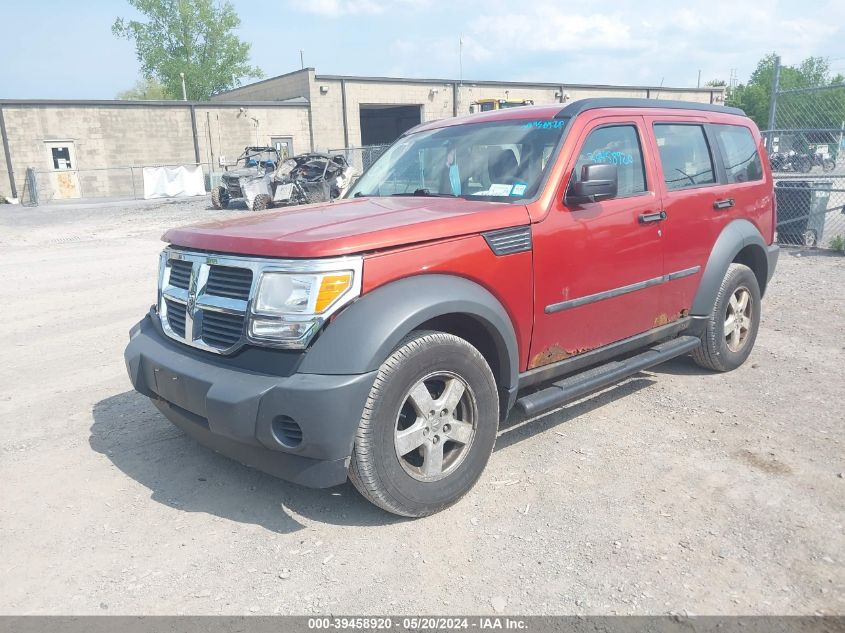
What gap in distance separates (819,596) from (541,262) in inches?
77.4

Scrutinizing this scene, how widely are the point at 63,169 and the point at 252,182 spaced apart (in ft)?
54.5

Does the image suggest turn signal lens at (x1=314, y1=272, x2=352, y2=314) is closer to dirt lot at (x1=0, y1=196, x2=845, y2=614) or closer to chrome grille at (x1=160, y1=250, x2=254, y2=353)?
chrome grille at (x1=160, y1=250, x2=254, y2=353)

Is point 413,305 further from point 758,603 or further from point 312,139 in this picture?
point 312,139

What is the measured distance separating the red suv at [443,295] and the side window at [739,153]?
0.14 metres

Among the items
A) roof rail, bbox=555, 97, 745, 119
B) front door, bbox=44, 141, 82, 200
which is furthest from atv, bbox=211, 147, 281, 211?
roof rail, bbox=555, 97, 745, 119

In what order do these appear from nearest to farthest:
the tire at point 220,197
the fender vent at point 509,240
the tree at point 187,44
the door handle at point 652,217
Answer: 1. the fender vent at point 509,240
2. the door handle at point 652,217
3. the tire at point 220,197
4. the tree at point 187,44

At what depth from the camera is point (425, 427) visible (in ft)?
10.6

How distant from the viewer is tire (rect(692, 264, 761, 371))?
5035mm

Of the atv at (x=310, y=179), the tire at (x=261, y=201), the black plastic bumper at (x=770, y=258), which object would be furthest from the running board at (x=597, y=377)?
the tire at (x=261, y=201)

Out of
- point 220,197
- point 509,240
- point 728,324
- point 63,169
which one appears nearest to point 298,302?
point 509,240

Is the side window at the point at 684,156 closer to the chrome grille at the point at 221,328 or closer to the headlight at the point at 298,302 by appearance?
the headlight at the point at 298,302

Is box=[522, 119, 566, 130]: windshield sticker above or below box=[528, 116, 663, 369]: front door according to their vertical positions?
above

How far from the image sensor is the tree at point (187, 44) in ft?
192

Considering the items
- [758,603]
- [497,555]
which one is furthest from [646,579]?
[497,555]
